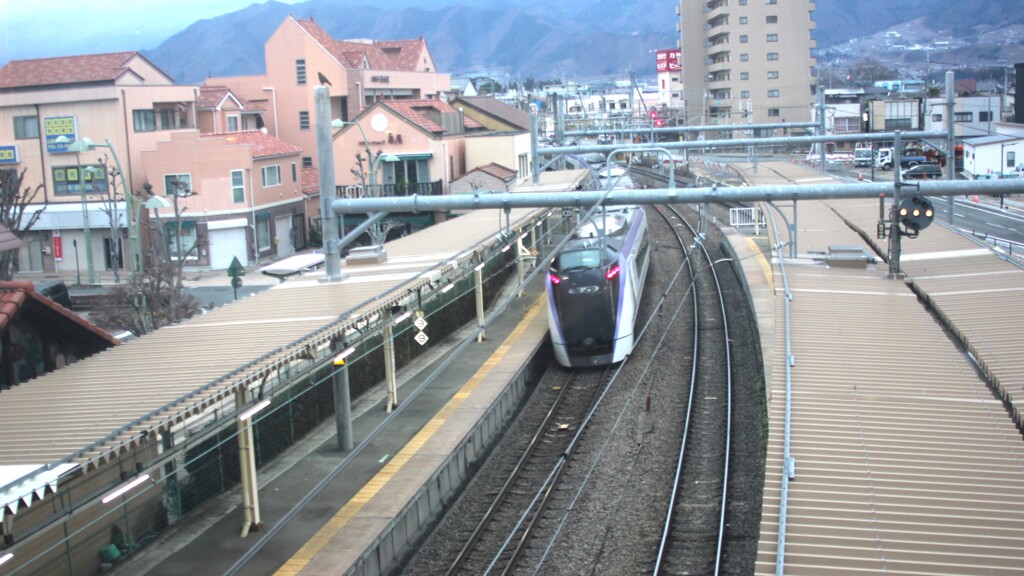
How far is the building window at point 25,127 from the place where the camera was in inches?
1177

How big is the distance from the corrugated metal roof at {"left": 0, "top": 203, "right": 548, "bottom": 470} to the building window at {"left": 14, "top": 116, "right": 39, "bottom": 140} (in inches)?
849

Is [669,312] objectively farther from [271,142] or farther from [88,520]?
[271,142]

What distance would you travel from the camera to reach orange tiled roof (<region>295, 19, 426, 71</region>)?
40.0 metres

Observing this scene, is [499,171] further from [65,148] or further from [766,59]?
[766,59]

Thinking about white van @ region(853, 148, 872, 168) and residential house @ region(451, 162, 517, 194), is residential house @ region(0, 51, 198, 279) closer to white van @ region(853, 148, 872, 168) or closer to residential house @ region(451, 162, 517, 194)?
residential house @ region(451, 162, 517, 194)

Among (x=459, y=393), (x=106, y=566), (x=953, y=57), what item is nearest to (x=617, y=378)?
(x=459, y=393)

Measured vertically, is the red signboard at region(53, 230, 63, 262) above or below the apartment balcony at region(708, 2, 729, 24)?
below

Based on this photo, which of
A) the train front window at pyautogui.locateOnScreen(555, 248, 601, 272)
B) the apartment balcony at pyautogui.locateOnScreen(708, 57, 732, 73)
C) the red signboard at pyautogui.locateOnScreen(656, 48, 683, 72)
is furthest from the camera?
the red signboard at pyautogui.locateOnScreen(656, 48, 683, 72)

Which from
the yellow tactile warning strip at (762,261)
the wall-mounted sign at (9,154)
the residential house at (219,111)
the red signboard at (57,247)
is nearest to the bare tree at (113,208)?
the red signboard at (57,247)

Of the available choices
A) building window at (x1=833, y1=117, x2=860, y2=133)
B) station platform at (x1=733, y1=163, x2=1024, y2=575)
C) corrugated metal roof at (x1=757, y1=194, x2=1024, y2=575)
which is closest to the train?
station platform at (x1=733, y1=163, x2=1024, y2=575)

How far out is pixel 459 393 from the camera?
14.1 meters

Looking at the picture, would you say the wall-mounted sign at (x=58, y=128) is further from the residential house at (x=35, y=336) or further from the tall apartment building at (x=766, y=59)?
the tall apartment building at (x=766, y=59)

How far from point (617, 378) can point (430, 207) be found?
5866mm

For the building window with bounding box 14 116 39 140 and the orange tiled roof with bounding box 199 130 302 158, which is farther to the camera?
the building window with bounding box 14 116 39 140
